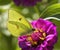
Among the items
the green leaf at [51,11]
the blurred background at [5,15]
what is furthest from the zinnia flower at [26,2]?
the green leaf at [51,11]

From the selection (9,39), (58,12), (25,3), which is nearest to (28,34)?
(58,12)

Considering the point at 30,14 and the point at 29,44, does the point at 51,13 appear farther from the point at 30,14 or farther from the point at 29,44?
the point at 30,14

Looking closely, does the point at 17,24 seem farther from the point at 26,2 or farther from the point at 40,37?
the point at 26,2

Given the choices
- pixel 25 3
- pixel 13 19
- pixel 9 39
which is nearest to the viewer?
pixel 13 19

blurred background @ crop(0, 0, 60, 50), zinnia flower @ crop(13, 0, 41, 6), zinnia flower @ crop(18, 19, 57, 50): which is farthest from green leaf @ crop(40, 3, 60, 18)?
blurred background @ crop(0, 0, 60, 50)

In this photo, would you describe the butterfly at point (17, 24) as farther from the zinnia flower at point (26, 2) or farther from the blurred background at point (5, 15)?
the blurred background at point (5, 15)

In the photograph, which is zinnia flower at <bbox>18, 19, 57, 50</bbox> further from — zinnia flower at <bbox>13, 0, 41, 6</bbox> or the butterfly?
zinnia flower at <bbox>13, 0, 41, 6</bbox>

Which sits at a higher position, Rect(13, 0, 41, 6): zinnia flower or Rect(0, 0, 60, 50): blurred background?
Rect(13, 0, 41, 6): zinnia flower
